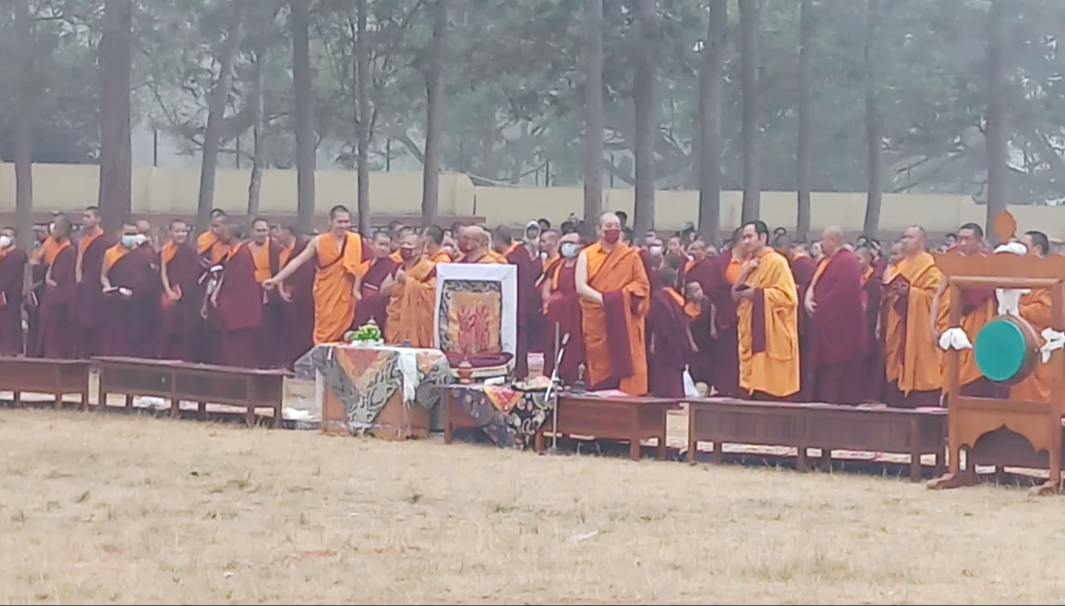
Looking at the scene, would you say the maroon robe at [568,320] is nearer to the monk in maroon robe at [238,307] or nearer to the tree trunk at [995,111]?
the monk in maroon robe at [238,307]

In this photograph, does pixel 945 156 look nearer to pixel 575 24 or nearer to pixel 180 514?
pixel 575 24

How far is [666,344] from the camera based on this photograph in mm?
14453

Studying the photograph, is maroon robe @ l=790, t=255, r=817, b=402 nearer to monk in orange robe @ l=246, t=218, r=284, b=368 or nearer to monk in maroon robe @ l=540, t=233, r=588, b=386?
monk in maroon robe @ l=540, t=233, r=588, b=386

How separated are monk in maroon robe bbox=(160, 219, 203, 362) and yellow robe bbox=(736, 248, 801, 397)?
558 centimetres

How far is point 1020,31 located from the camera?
1294 inches

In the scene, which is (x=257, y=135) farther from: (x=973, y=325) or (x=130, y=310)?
(x=973, y=325)

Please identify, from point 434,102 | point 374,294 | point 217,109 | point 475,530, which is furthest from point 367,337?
point 217,109

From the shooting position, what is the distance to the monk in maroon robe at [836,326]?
13250mm

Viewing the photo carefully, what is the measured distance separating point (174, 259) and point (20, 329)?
6.01ft

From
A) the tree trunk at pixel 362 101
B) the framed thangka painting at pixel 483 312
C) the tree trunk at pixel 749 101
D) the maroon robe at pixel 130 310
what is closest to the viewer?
the framed thangka painting at pixel 483 312

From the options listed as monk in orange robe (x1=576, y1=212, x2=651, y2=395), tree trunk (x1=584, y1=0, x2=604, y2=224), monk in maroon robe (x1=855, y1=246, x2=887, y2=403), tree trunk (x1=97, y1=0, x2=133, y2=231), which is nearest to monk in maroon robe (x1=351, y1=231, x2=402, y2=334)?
monk in orange robe (x1=576, y1=212, x2=651, y2=395)

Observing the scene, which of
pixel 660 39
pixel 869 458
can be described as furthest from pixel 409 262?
pixel 660 39

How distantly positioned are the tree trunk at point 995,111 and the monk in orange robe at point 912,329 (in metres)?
19.5

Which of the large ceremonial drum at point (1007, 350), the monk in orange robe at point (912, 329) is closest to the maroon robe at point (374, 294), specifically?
the monk in orange robe at point (912, 329)
